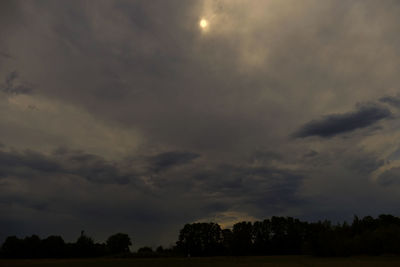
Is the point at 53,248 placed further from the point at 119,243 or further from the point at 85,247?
the point at 119,243

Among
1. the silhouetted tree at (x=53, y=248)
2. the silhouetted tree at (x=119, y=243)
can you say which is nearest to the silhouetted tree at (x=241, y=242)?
the silhouetted tree at (x=119, y=243)

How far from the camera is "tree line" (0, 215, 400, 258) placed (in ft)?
387

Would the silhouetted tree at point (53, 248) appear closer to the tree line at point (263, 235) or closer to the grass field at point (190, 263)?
the grass field at point (190, 263)

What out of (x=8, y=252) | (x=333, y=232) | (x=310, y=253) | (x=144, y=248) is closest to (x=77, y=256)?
(x=8, y=252)

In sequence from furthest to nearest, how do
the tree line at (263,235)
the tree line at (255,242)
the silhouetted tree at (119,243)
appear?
the silhouetted tree at (119,243) → the tree line at (263,235) → the tree line at (255,242)

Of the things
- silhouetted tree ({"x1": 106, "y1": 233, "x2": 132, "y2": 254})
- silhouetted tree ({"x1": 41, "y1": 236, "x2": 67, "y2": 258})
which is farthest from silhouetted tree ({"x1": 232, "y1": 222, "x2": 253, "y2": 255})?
silhouetted tree ({"x1": 41, "y1": 236, "x2": 67, "y2": 258})

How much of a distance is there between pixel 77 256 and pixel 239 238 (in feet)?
230

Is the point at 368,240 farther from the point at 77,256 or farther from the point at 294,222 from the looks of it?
the point at 77,256

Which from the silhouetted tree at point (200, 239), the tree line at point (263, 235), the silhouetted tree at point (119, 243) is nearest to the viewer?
the tree line at point (263, 235)

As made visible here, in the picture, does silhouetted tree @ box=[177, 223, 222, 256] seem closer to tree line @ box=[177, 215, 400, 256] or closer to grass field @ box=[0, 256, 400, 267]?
tree line @ box=[177, 215, 400, 256]

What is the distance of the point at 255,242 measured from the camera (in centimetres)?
16075

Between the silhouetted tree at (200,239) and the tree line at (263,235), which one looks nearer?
the tree line at (263,235)

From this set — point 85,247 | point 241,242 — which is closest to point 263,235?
point 241,242

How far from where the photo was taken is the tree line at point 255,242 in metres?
118
